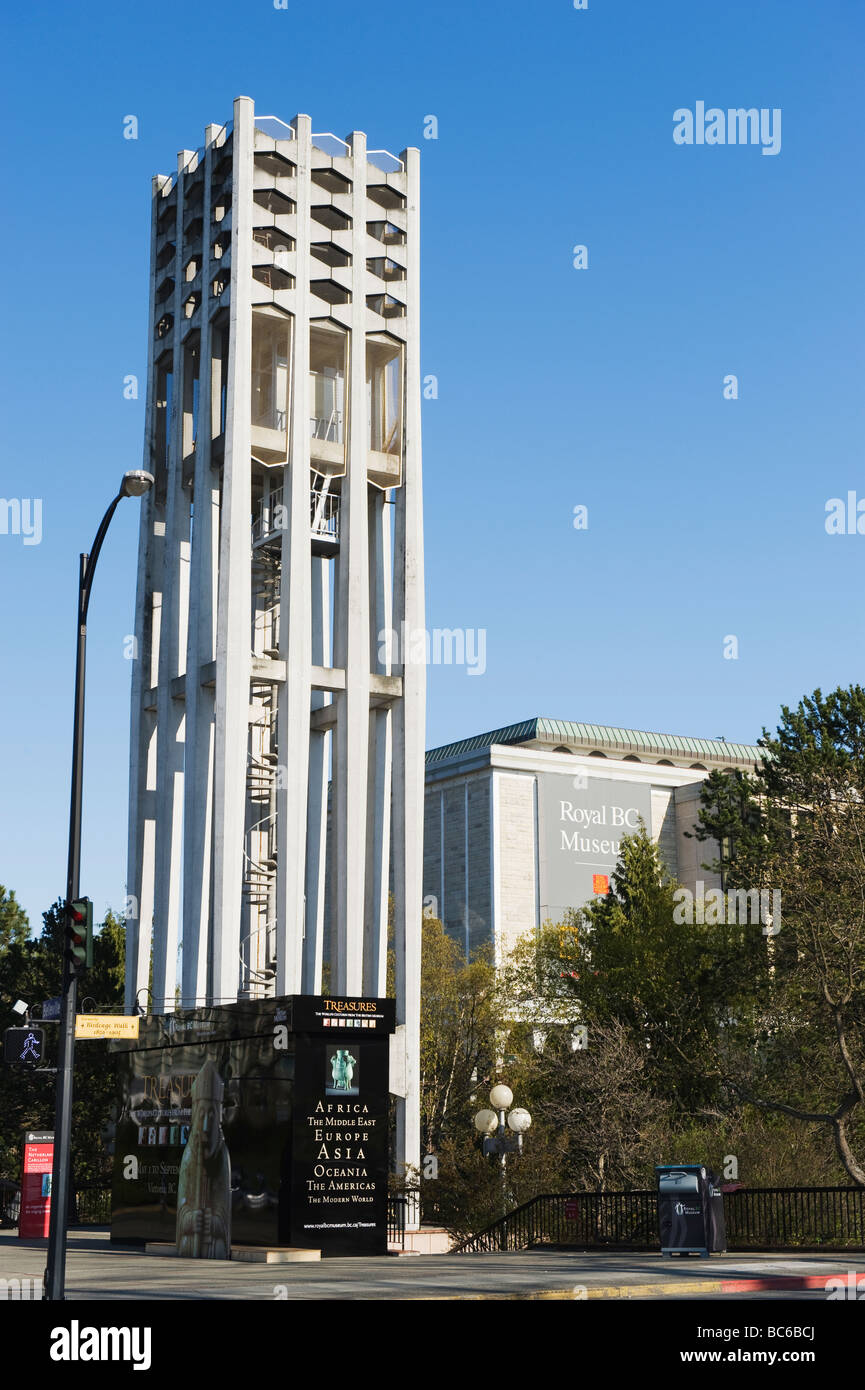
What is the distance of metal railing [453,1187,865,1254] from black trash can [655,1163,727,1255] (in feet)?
6.78

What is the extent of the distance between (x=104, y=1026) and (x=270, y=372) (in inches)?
977

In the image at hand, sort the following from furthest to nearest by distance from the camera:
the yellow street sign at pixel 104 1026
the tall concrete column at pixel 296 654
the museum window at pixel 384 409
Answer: the museum window at pixel 384 409
the tall concrete column at pixel 296 654
the yellow street sign at pixel 104 1026

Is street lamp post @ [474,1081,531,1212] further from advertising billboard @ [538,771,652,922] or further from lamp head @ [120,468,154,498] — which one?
advertising billboard @ [538,771,652,922]

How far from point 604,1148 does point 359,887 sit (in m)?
9.40

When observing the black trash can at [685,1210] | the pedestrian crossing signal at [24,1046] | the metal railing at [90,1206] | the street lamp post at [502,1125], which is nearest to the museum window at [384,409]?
the street lamp post at [502,1125]

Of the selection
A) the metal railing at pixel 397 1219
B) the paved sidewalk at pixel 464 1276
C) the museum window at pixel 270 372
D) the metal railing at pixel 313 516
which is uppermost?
the museum window at pixel 270 372

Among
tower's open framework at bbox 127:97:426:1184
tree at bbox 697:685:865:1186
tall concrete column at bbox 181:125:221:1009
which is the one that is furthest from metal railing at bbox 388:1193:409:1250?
tree at bbox 697:685:865:1186

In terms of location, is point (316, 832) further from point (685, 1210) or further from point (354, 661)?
point (685, 1210)

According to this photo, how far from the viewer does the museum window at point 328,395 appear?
1619 inches

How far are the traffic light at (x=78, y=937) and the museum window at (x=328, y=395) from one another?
854 inches

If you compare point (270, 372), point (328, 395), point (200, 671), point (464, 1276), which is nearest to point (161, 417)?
point (270, 372)

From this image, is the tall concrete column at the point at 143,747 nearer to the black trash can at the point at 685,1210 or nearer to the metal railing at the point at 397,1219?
the metal railing at the point at 397,1219

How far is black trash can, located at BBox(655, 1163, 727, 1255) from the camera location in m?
26.0
